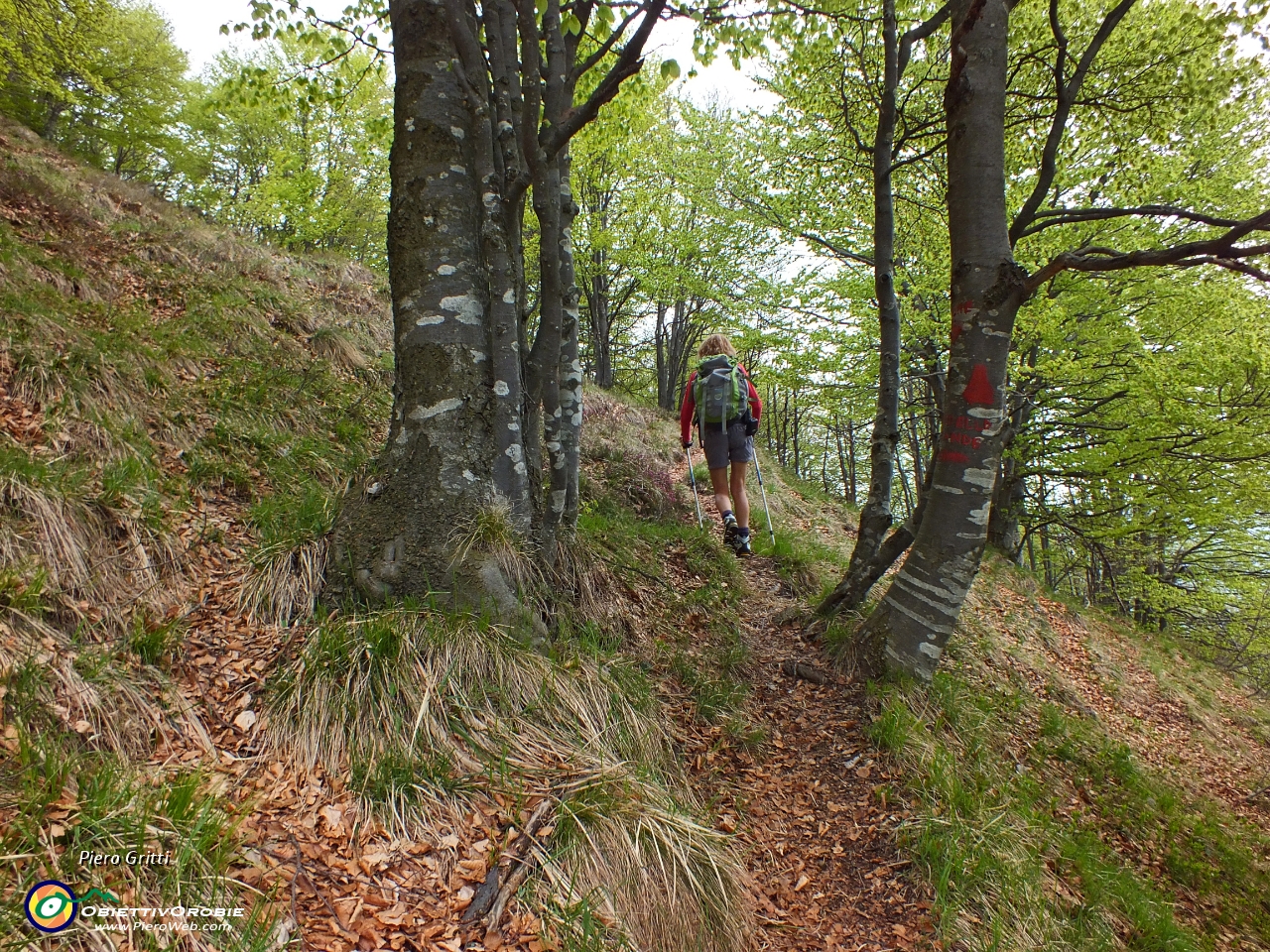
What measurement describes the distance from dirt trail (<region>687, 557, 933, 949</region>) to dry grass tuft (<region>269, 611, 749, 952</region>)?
33 cm

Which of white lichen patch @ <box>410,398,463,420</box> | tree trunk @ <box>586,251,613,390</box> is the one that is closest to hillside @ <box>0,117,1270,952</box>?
white lichen patch @ <box>410,398,463,420</box>

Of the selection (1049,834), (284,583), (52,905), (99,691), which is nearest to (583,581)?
(284,583)

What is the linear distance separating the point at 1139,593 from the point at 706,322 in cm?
1282

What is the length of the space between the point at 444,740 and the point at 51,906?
1275mm

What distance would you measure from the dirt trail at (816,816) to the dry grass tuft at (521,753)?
329 millimetres

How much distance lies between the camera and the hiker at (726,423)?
6.17 metres

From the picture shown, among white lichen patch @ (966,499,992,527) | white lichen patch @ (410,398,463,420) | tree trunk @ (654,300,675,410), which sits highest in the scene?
tree trunk @ (654,300,675,410)

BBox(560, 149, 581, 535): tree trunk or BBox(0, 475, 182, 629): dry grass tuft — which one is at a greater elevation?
BBox(560, 149, 581, 535): tree trunk

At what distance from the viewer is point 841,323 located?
10852 mm

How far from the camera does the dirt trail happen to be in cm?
255

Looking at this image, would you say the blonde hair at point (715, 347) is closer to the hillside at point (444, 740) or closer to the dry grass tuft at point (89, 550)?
the hillside at point (444, 740)

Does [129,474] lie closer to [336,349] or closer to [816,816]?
[336,349]

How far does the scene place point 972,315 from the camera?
145 inches

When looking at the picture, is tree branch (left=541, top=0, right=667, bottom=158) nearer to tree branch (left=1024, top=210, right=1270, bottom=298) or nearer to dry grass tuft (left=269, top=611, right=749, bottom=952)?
tree branch (left=1024, top=210, right=1270, bottom=298)
